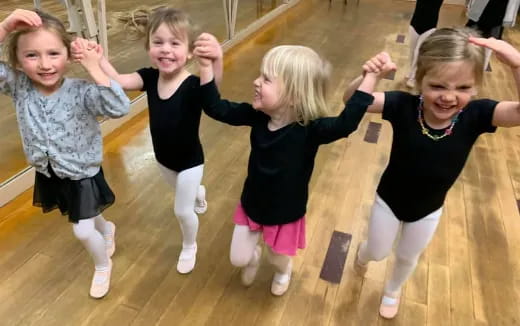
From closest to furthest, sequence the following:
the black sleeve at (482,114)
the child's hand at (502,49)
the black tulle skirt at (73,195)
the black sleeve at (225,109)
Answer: the child's hand at (502,49) < the black sleeve at (482,114) < the black sleeve at (225,109) < the black tulle skirt at (73,195)

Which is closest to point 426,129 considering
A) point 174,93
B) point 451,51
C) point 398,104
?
point 398,104

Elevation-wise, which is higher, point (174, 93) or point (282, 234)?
point (174, 93)

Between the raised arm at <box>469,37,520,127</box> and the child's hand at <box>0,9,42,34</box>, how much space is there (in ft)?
4.22

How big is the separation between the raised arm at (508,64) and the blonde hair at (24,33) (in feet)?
Answer: 4.13

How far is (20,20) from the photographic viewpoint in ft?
4.11

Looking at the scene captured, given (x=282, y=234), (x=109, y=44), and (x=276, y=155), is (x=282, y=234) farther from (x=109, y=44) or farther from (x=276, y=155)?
(x=109, y=44)

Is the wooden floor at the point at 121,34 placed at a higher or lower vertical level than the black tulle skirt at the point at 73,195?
lower

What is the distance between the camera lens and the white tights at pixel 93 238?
5.17 feet

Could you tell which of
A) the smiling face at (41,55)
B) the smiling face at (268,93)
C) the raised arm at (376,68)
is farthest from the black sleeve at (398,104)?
the smiling face at (41,55)

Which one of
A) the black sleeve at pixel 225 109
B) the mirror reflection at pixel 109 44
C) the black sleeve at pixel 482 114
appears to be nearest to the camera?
the black sleeve at pixel 482 114

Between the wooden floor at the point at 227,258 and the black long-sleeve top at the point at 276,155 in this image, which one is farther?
the wooden floor at the point at 227,258

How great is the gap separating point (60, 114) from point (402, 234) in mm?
1275

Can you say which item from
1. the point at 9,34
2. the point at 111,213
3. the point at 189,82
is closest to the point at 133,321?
the point at 111,213

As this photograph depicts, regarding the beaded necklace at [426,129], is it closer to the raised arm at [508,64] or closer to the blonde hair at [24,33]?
the raised arm at [508,64]
